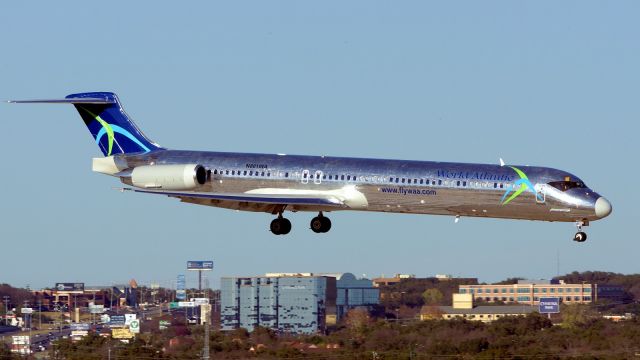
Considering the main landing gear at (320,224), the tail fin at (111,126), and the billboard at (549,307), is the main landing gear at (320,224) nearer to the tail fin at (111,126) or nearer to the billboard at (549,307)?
the tail fin at (111,126)

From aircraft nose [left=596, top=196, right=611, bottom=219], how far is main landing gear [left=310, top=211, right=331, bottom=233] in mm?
13334

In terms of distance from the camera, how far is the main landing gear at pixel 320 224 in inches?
2844

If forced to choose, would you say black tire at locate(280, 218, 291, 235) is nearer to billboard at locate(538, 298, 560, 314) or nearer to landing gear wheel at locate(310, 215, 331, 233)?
landing gear wheel at locate(310, 215, 331, 233)

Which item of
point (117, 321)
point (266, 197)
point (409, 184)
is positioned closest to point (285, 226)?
point (266, 197)

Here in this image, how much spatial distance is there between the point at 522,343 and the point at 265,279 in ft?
247

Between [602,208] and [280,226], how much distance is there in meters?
15.6

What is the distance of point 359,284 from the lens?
17375cm

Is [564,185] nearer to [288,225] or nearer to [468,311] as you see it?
[288,225]

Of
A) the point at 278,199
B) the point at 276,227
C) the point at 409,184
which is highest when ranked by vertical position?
the point at 409,184

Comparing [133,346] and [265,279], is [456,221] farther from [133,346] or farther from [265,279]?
[265,279]

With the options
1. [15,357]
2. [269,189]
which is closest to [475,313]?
[15,357]

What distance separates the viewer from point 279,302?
539 ft

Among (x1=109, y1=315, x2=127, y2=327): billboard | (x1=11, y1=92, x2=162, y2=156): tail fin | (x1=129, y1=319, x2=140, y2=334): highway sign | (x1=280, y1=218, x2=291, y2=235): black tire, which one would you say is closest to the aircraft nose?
(x1=280, y1=218, x2=291, y2=235): black tire

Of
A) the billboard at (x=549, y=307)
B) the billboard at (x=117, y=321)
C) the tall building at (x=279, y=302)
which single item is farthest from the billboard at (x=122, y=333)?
the billboard at (x=549, y=307)
